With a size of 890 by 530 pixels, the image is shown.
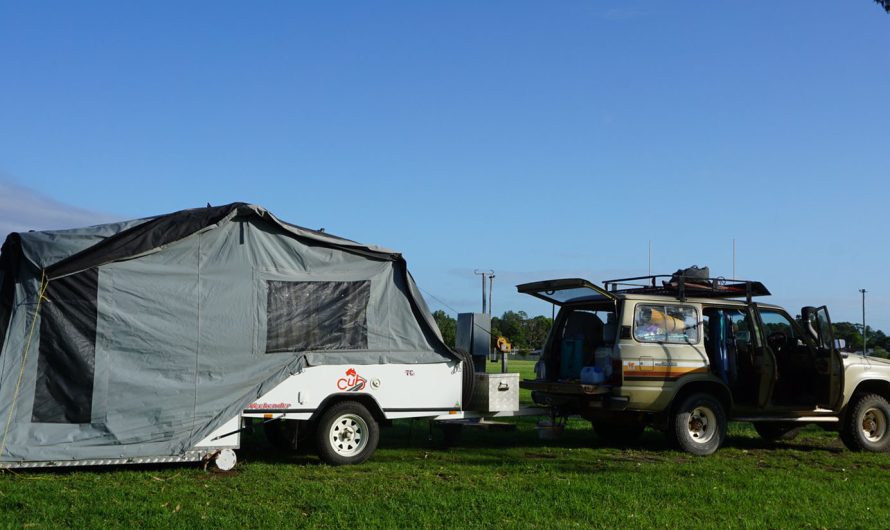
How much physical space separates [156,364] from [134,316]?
22.2 inches

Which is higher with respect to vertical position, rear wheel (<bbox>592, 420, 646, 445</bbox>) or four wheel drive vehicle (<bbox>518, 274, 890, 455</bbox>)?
four wheel drive vehicle (<bbox>518, 274, 890, 455</bbox>)

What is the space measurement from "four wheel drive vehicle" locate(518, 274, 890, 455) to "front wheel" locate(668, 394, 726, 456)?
13 millimetres

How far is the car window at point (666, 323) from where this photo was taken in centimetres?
1129

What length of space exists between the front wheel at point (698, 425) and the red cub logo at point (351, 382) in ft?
13.5

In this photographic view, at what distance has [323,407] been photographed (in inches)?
392

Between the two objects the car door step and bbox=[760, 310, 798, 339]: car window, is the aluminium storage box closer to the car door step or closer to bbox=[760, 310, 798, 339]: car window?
the car door step

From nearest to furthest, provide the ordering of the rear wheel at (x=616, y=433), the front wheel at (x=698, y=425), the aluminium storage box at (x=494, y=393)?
the aluminium storage box at (x=494, y=393)
the front wheel at (x=698, y=425)
the rear wheel at (x=616, y=433)

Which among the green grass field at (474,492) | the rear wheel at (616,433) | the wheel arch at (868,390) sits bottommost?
the green grass field at (474,492)

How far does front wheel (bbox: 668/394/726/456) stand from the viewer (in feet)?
36.8

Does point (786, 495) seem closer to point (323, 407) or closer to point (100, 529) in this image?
point (323, 407)

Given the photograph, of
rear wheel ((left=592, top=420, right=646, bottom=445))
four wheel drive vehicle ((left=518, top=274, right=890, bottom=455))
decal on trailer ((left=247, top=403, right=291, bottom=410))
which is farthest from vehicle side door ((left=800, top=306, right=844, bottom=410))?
decal on trailer ((left=247, top=403, right=291, bottom=410))

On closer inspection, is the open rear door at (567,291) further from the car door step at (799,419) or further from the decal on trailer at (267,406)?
the decal on trailer at (267,406)

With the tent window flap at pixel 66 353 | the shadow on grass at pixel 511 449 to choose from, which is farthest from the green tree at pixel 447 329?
the tent window flap at pixel 66 353

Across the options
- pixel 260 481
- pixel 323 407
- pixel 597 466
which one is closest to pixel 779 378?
pixel 597 466
